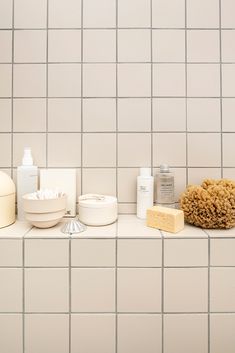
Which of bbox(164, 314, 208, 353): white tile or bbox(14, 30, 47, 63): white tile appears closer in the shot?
bbox(164, 314, 208, 353): white tile

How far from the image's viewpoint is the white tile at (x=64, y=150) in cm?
93

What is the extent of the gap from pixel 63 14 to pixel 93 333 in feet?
3.41

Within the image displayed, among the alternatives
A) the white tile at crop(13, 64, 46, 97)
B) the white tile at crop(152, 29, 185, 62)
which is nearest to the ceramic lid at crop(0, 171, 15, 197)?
the white tile at crop(13, 64, 46, 97)

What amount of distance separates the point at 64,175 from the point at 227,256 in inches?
22.3

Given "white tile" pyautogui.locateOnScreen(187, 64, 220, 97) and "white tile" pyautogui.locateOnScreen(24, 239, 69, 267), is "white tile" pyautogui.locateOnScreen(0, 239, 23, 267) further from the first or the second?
"white tile" pyautogui.locateOnScreen(187, 64, 220, 97)

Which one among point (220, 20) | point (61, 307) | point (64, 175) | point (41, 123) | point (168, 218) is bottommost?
point (61, 307)

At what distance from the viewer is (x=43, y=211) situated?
0.75 metres

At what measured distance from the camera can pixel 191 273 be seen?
0.72m

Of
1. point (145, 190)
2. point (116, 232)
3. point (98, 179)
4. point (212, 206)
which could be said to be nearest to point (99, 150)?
point (98, 179)

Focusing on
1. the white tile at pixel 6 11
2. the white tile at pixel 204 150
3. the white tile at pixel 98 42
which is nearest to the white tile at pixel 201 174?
the white tile at pixel 204 150

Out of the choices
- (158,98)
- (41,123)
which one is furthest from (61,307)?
(158,98)

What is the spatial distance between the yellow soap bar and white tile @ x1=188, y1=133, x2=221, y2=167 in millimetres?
248

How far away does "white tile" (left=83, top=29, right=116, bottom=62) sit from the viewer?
0.92m

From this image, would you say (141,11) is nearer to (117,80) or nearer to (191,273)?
(117,80)
